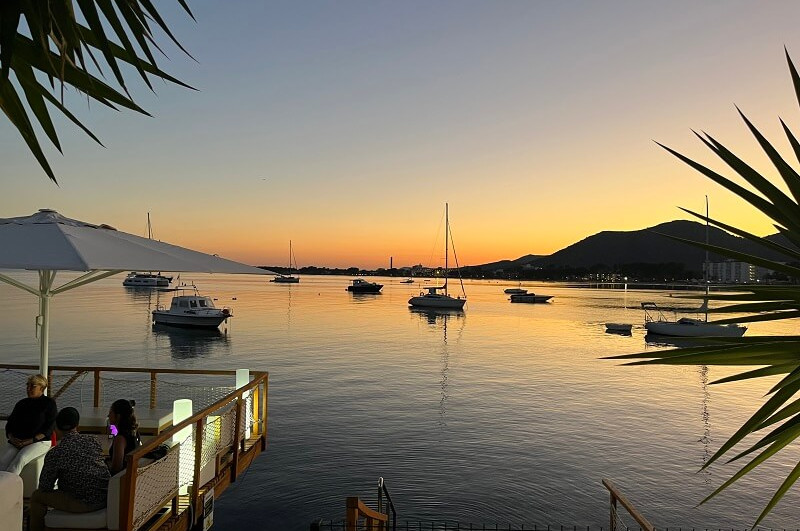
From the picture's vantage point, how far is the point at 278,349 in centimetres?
4469

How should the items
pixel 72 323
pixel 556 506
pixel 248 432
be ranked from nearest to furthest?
pixel 248 432 → pixel 556 506 → pixel 72 323

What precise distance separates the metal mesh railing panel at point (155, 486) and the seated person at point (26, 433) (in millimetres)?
1388

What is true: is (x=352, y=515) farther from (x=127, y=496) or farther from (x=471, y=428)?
(x=471, y=428)

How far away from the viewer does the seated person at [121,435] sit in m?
6.29

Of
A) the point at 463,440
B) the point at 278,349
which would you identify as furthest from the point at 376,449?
the point at 278,349

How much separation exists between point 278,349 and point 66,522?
39.5 m

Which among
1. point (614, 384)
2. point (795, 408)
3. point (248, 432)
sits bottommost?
point (614, 384)

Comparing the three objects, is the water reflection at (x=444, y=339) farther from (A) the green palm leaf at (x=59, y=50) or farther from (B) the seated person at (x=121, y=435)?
(A) the green palm leaf at (x=59, y=50)

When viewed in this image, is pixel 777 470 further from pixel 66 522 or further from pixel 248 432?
pixel 66 522

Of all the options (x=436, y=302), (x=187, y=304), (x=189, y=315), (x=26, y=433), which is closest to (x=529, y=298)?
(x=436, y=302)

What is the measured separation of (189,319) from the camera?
56.6 m

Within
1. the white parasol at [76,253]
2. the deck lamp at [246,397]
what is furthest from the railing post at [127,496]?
the deck lamp at [246,397]

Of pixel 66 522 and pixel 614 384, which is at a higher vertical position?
pixel 66 522

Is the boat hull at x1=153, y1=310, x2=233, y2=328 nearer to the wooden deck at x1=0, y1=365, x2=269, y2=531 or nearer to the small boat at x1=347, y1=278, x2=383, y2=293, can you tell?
the wooden deck at x1=0, y1=365, x2=269, y2=531
